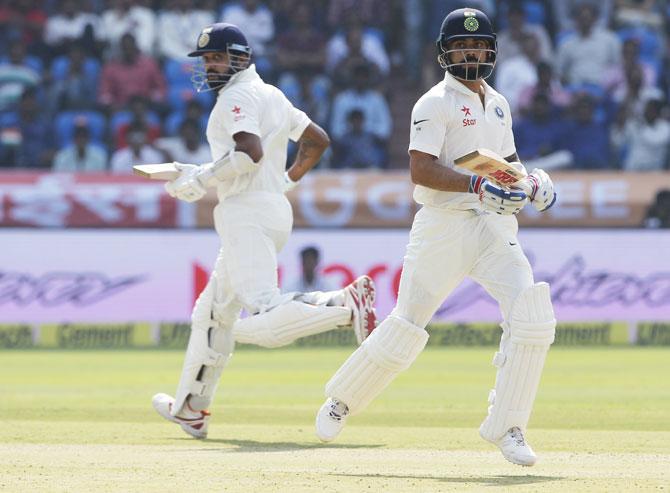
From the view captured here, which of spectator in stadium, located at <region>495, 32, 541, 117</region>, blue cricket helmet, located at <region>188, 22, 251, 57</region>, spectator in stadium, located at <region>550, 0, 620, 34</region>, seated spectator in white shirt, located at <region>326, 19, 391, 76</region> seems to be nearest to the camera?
blue cricket helmet, located at <region>188, 22, 251, 57</region>

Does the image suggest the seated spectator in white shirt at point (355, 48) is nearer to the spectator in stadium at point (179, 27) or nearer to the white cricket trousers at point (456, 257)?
the spectator in stadium at point (179, 27)

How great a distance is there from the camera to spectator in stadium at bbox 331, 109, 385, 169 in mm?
14031

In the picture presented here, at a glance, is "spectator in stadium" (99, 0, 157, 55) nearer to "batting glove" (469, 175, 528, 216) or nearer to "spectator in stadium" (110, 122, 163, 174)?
"spectator in stadium" (110, 122, 163, 174)

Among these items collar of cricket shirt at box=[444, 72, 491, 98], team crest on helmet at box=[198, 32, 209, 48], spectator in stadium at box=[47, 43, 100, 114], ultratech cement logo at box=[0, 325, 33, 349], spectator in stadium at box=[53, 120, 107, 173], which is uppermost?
team crest on helmet at box=[198, 32, 209, 48]

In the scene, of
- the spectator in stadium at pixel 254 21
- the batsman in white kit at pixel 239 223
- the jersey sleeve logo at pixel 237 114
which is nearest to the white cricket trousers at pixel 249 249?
the batsman in white kit at pixel 239 223

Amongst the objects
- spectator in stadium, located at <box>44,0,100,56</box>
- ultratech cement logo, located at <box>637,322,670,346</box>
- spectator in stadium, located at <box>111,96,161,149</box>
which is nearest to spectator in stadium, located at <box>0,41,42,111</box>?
spectator in stadium, located at <box>44,0,100,56</box>

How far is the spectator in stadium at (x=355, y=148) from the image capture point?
14031 mm

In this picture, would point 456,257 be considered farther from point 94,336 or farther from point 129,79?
point 129,79

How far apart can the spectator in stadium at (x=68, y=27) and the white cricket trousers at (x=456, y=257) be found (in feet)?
32.3

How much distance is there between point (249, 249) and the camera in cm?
671

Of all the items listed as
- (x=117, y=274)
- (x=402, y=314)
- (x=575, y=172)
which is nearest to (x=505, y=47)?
(x=575, y=172)

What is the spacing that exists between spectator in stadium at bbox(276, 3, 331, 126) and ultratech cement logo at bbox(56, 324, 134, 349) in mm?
3108

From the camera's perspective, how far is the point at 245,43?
22.8 ft

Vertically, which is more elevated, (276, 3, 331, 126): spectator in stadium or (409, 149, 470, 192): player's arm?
(409, 149, 470, 192): player's arm
